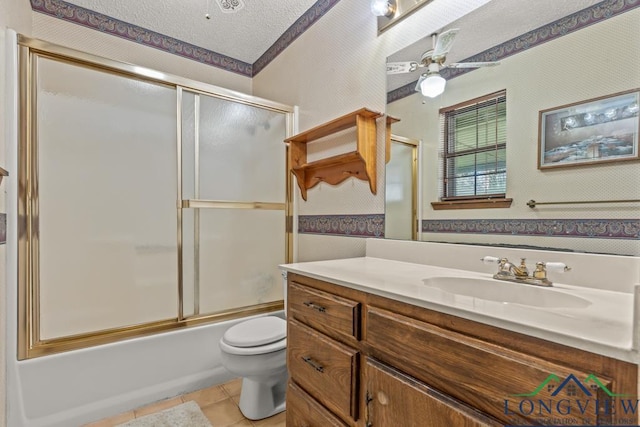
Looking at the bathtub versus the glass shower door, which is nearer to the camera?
the bathtub

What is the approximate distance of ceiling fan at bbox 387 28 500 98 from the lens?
1.34m

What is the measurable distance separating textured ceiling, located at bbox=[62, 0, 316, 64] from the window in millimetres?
1428

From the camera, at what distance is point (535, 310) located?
684 millimetres

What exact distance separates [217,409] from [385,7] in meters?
2.38

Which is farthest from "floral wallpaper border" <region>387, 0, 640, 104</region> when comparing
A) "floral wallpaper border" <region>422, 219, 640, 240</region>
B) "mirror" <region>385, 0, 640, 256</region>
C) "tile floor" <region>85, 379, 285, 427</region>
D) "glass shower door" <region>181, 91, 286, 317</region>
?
"tile floor" <region>85, 379, 285, 427</region>

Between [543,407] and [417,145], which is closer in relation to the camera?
[543,407]

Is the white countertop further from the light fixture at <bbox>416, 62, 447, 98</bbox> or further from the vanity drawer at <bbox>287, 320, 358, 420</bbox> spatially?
the light fixture at <bbox>416, 62, 447, 98</bbox>

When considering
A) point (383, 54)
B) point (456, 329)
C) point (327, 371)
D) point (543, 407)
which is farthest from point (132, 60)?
point (543, 407)

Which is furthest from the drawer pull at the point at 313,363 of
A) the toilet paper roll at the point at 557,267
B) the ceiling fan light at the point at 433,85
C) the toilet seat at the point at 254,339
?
the ceiling fan light at the point at 433,85

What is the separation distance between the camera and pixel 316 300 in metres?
1.15

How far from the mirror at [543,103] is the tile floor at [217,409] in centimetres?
137

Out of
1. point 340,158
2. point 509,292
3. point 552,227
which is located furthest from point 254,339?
point 552,227

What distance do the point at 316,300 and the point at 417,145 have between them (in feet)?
2.92

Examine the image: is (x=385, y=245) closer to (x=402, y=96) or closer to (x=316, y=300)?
(x=316, y=300)
